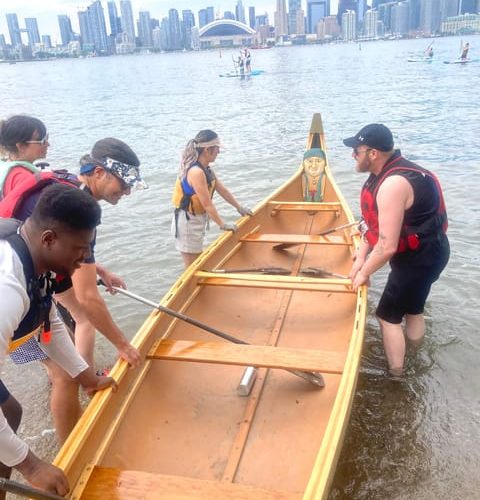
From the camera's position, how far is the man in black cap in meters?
3.92

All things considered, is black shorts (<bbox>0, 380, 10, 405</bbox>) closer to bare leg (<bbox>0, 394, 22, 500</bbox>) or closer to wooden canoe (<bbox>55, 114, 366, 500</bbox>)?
bare leg (<bbox>0, 394, 22, 500</bbox>)

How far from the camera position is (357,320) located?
167 inches

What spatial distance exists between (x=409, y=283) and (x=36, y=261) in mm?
3209

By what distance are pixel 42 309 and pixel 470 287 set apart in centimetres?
634

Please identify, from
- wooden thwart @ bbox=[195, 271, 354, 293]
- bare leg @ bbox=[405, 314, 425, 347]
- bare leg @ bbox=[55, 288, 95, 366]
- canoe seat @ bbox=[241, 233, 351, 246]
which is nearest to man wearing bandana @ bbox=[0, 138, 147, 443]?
bare leg @ bbox=[55, 288, 95, 366]

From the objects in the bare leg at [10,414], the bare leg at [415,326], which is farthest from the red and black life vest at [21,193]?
the bare leg at [415,326]

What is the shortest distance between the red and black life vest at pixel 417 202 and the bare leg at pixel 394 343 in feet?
2.61

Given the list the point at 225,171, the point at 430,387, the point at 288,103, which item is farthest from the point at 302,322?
the point at 288,103

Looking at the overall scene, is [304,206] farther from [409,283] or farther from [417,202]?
[417,202]

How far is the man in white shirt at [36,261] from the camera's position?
202cm

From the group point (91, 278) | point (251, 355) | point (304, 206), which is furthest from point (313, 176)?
point (91, 278)

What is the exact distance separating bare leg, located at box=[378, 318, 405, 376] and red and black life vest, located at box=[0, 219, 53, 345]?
3.07 m

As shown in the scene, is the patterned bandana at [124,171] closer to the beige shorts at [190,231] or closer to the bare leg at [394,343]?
the beige shorts at [190,231]

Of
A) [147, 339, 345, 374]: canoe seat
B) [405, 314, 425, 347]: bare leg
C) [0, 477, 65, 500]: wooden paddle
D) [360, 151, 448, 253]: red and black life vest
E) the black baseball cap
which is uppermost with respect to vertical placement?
the black baseball cap
